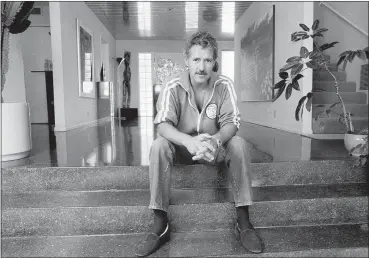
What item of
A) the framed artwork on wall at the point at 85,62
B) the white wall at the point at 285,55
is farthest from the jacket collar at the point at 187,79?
the framed artwork on wall at the point at 85,62

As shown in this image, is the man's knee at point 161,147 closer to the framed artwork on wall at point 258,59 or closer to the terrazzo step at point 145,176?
the terrazzo step at point 145,176

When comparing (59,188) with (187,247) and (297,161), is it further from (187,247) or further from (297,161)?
(297,161)

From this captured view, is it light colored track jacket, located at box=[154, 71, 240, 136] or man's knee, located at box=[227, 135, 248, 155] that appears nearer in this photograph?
man's knee, located at box=[227, 135, 248, 155]

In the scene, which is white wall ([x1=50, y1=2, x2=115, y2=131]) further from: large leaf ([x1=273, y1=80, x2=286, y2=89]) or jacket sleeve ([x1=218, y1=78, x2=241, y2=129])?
jacket sleeve ([x1=218, y1=78, x2=241, y2=129])

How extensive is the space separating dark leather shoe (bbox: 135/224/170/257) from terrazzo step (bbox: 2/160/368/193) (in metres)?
0.52

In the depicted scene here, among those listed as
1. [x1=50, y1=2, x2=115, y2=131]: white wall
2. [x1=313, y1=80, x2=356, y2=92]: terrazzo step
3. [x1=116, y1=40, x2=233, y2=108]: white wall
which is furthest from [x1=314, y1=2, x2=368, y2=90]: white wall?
[x1=116, y1=40, x2=233, y2=108]: white wall

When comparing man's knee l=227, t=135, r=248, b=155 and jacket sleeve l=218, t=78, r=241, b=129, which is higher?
jacket sleeve l=218, t=78, r=241, b=129

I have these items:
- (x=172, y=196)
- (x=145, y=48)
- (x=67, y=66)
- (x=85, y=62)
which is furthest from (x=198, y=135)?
(x=145, y=48)

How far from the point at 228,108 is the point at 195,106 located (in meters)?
0.19

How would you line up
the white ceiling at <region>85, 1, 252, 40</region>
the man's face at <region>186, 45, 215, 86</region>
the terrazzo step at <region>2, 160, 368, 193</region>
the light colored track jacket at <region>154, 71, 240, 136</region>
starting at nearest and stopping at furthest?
the man's face at <region>186, 45, 215, 86</region>, the light colored track jacket at <region>154, 71, 240, 136</region>, the terrazzo step at <region>2, 160, 368, 193</region>, the white ceiling at <region>85, 1, 252, 40</region>

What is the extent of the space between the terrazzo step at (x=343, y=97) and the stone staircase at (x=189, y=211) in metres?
2.12

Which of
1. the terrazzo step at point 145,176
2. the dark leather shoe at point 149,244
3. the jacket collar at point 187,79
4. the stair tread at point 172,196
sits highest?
the jacket collar at point 187,79

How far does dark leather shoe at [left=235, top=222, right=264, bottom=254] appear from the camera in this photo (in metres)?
1.34

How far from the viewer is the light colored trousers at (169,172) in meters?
1.45
